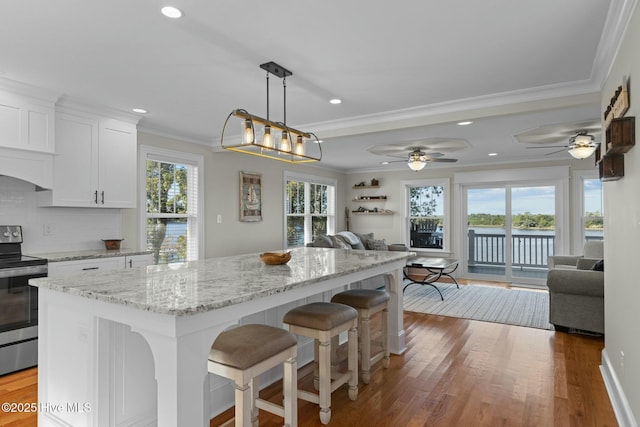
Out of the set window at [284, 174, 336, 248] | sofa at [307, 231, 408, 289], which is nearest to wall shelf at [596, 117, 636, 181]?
sofa at [307, 231, 408, 289]

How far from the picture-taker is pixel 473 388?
280cm

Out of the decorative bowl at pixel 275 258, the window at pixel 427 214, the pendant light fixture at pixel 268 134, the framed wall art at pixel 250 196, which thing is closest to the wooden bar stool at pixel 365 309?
the decorative bowl at pixel 275 258

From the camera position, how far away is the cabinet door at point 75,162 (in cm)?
366

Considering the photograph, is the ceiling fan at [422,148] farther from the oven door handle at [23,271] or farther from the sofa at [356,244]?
the oven door handle at [23,271]

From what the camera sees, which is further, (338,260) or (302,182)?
(302,182)

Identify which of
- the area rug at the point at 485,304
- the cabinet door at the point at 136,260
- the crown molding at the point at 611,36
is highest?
the crown molding at the point at 611,36

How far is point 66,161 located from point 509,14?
396 cm

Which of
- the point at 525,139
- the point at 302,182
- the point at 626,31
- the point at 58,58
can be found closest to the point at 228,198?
the point at 302,182

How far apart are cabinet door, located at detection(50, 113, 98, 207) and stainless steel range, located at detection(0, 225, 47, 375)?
732mm

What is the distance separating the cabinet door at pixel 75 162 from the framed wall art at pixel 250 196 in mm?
2416

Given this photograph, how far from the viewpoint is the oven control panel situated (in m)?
3.49

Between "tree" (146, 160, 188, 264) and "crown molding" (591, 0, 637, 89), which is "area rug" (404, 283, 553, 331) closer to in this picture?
"crown molding" (591, 0, 637, 89)

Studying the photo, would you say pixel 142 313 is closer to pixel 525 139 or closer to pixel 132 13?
pixel 132 13

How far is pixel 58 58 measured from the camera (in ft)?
9.11
